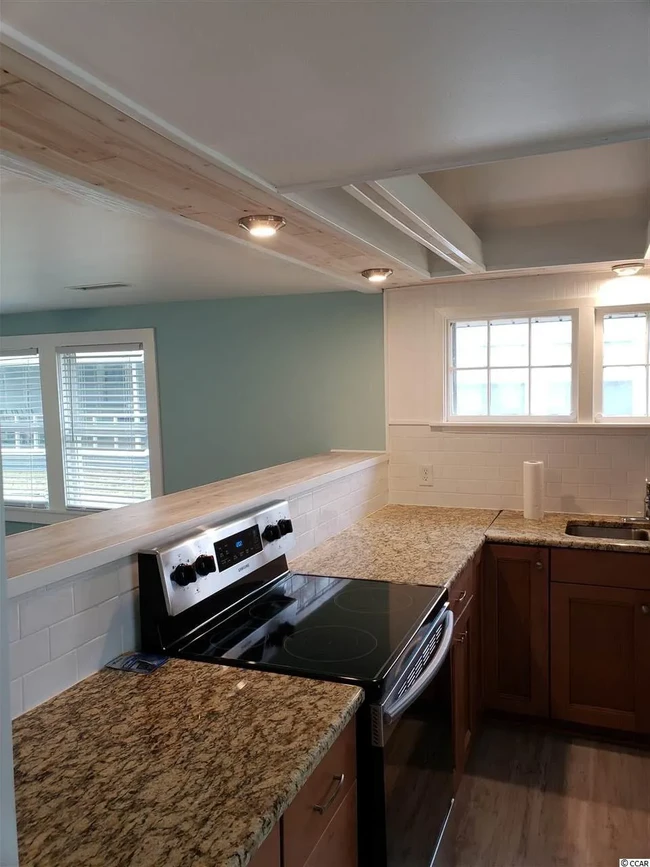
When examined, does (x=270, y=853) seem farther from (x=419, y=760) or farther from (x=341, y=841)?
(x=419, y=760)

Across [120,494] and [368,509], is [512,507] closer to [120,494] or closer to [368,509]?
[368,509]

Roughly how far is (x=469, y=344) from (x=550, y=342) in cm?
41

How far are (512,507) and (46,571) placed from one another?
2548 mm

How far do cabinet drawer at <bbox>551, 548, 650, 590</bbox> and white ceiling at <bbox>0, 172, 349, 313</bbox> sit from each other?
168 centimetres

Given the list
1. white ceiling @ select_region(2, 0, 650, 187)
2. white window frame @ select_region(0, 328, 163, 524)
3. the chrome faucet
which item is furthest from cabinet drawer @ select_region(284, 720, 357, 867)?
white window frame @ select_region(0, 328, 163, 524)

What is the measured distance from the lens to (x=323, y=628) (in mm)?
1844

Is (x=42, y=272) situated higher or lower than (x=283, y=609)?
higher

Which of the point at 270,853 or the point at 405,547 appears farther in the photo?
the point at 405,547

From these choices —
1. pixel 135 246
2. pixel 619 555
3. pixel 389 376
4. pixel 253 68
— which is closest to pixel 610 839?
pixel 619 555

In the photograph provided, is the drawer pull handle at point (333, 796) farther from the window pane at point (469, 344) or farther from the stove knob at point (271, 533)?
the window pane at point (469, 344)

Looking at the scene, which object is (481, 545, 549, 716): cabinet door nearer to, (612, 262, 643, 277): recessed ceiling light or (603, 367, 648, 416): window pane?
(603, 367, 648, 416): window pane

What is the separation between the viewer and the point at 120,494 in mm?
4469

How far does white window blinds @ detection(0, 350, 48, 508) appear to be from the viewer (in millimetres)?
4719

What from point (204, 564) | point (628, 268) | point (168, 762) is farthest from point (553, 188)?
point (168, 762)
